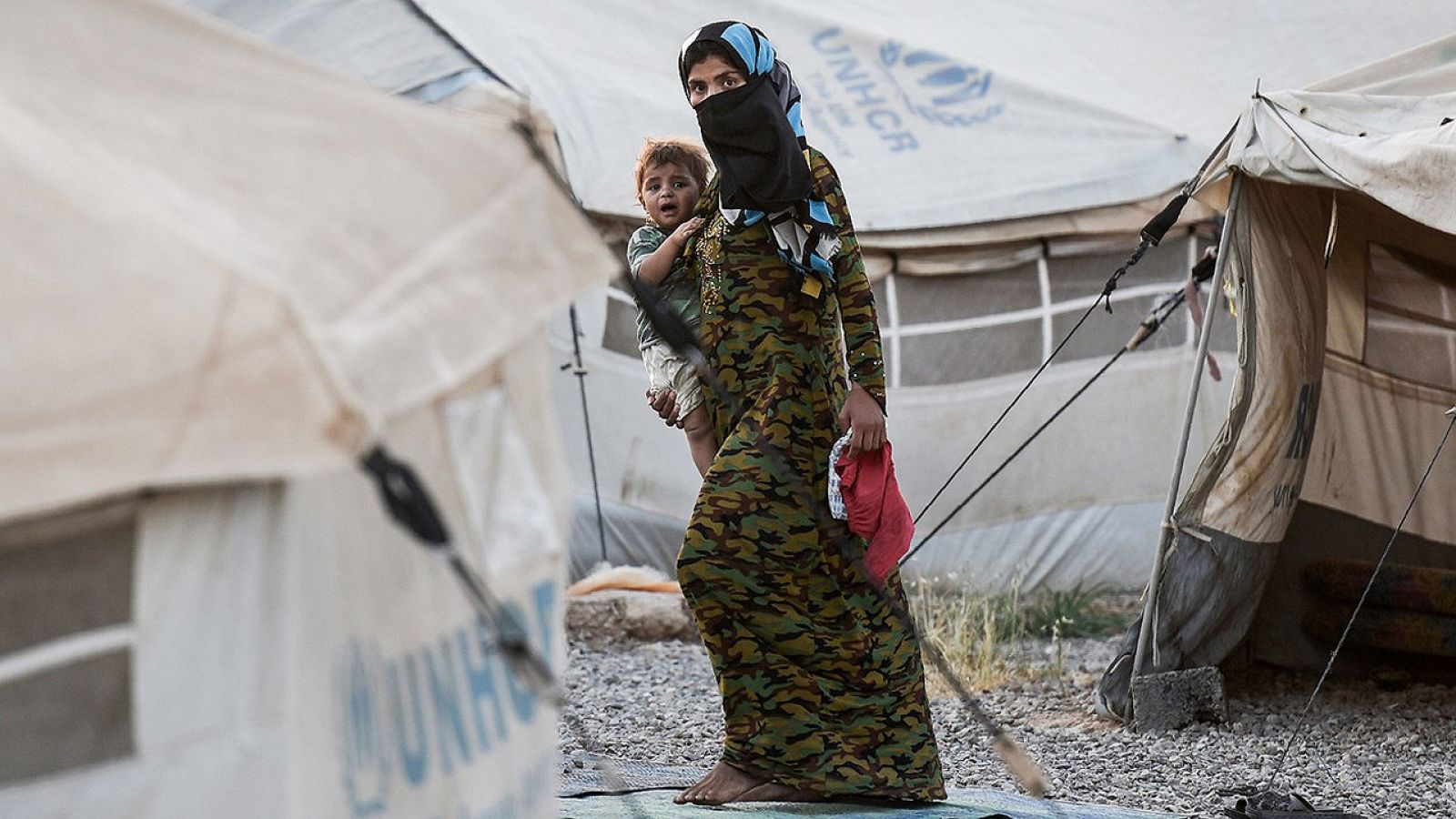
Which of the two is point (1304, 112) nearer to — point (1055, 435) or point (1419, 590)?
point (1419, 590)

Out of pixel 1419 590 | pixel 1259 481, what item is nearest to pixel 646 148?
pixel 1259 481

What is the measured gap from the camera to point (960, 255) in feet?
28.5

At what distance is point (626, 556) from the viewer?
8.45 m

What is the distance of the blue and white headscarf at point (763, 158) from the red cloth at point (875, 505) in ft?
1.22

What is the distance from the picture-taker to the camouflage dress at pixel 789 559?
12.1ft

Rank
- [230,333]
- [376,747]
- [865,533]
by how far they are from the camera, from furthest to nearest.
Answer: [865,533], [376,747], [230,333]

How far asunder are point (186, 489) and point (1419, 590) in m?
5.42

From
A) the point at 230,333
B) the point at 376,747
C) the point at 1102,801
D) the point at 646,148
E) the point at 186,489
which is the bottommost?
the point at 1102,801

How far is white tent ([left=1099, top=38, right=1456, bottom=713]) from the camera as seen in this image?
531 cm

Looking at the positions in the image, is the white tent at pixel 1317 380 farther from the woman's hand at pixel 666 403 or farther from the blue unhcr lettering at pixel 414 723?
the blue unhcr lettering at pixel 414 723

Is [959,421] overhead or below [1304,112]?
below

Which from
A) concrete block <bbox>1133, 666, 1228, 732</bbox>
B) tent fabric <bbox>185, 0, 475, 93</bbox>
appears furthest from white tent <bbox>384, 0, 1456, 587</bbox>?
concrete block <bbox>1133, 666, 1228, 732</bbox>

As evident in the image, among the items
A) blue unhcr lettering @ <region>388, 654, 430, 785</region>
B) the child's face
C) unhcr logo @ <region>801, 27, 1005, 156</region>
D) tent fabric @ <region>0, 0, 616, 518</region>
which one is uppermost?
unhcr logo @ <region>801, 27, 1005, 156</region>

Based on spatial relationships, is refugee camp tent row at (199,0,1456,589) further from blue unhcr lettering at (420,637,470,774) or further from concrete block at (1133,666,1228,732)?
blue unhcr lettering at (420,637,470,774)
